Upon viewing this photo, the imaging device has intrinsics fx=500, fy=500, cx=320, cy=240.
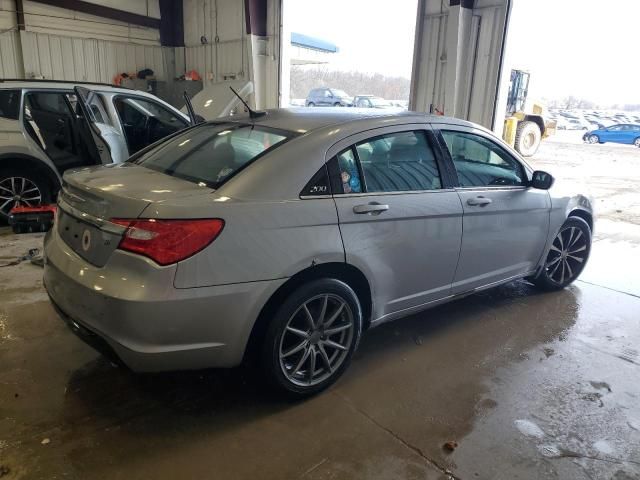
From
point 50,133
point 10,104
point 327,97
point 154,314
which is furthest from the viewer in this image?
point 327,97

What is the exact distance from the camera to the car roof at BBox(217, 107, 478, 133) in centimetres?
280

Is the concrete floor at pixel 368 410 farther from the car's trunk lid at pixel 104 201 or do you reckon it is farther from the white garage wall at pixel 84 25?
the white garage wall at pixel 84 25

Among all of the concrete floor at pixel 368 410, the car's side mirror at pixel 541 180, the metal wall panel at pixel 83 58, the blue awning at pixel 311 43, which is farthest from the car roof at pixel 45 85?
the blue awning at pixel 311 43

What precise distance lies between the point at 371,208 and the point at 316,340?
2.46 feet

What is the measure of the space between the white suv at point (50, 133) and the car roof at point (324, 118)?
265 centimetres

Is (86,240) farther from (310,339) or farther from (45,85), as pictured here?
(45,85)

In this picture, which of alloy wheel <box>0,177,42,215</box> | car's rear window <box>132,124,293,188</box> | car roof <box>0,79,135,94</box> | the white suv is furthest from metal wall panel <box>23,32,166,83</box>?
car's rear window <box>132,124,293,188</box>

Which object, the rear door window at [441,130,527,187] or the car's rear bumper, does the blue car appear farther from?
the car's rear bumper

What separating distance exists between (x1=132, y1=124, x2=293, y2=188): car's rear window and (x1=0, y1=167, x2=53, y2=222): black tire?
3140 mm

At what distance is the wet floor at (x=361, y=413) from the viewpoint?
7.15 feet

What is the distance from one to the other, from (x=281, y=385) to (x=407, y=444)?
0.66 metres

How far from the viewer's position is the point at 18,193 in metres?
5.59

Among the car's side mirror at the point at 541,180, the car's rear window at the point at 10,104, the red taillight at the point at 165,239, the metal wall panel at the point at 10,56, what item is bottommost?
the red taillight at the point at 165,239

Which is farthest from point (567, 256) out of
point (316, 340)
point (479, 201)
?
point (316, 340)
